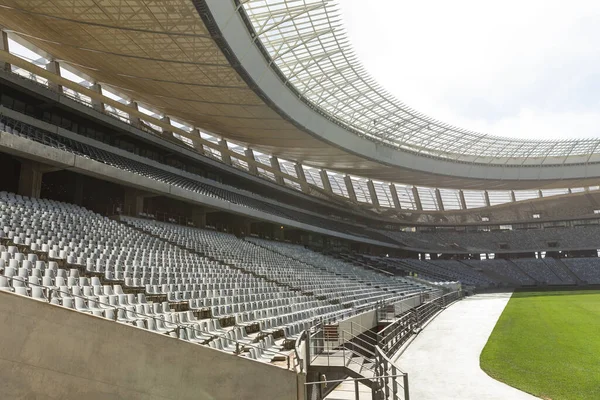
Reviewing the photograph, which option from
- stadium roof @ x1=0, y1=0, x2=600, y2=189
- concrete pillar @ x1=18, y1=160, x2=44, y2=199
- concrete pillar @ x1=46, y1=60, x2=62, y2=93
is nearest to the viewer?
stadium roof @ x1=0, y1=0, x2=600, y2=189

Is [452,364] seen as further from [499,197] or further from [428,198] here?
[499,197]

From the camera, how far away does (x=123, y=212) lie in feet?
92.5

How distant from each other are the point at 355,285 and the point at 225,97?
15608 mm

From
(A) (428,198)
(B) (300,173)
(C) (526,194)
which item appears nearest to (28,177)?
(B) (300,173)

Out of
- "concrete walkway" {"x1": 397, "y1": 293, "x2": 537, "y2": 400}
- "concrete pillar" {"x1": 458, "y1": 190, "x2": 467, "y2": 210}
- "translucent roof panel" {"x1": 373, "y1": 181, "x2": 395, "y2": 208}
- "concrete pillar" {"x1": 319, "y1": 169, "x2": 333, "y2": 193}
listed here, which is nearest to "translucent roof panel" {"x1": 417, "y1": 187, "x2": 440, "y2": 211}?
"concrete pillar" {"x1": 458, "y1": 190, "x2": 467, "y2": 210}

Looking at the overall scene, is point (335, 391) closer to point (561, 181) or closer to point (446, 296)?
point (446, 296)

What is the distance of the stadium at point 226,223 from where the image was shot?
7.12 m

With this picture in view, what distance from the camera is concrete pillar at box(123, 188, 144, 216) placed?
28.5 metres

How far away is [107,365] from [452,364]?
9.63m

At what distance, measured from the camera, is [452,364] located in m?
12.3

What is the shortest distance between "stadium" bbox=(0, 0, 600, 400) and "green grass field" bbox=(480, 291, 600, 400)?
9 cm

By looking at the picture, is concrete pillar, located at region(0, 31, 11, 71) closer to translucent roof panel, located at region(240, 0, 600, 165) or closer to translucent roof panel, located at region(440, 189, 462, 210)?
translucent roof panel, located at region(240, 0, 600, 165)

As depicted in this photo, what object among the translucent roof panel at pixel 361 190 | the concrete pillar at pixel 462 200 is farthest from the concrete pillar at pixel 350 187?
the concrete pillar at pixel 462 200

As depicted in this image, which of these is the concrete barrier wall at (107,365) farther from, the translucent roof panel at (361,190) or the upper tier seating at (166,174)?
the translucent roof panel at (361,190)
